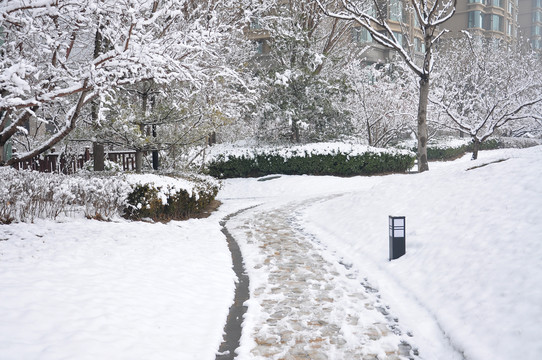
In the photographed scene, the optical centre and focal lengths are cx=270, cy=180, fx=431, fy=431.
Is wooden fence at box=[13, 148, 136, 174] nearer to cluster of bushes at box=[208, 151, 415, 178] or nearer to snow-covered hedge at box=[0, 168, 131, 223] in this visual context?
snow-covered hedge at box=[0, 168, 131, 223]

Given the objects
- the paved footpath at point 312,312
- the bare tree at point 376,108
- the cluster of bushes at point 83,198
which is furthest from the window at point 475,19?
the paved footpath at point 312,312

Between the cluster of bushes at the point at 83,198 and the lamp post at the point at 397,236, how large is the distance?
19.5ft

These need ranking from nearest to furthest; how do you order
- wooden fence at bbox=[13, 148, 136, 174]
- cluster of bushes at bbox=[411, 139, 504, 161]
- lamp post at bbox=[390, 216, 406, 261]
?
lamp post at bbox=[390, 216, 406, 261] → wooden fence at bbox=[13, 148, 136, 174] → cluster of bushes at bbox=[411, 139, 504, 161]

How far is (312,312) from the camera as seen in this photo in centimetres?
568

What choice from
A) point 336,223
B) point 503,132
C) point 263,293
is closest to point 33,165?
point 336,223

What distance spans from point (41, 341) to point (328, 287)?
3.95 m

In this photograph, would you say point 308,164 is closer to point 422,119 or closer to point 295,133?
point 295,133

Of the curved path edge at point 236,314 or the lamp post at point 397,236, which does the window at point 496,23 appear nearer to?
the lamp post at point 397,236

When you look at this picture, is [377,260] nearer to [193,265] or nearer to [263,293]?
[263,293]

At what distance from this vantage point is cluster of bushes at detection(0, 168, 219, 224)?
883 centimetres

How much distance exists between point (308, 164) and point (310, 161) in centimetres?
19

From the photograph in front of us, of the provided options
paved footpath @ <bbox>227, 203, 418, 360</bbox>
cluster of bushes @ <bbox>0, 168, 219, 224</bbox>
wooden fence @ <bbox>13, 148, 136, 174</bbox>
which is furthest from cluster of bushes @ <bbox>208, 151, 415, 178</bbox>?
paved footpath @ <bbox>227, 203, 418, 360</bbox>

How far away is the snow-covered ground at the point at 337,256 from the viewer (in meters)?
4.46

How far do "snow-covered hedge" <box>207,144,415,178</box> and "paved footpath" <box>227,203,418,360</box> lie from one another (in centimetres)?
1181
